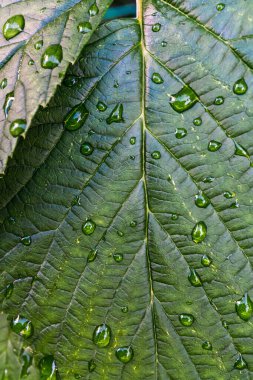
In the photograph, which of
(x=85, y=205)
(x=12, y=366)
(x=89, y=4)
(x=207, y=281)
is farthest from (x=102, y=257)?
(x=89, y=4)

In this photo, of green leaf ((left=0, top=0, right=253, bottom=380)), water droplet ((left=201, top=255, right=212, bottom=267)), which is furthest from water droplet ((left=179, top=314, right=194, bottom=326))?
water droplet ((left=201, top=255, right=212, bottom=267))

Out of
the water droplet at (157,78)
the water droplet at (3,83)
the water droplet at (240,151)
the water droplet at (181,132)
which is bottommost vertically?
the water droplet at (3,83)

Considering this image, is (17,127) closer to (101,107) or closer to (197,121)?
(101,107)

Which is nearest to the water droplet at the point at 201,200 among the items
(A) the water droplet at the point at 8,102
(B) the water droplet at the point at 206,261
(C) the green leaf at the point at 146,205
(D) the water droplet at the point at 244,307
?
(C) the green leaf at the point at 146,205

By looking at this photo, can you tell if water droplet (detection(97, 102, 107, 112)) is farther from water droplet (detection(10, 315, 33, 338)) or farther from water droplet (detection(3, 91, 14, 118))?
water droplet (detection(10, 315, 33, 338))

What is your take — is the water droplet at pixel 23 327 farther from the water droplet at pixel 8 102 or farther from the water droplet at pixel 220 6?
the water droplet at pixel 220 6

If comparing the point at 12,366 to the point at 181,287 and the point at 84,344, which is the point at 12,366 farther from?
the point at 181,287

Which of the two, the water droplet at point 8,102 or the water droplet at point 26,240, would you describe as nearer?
the water droplet at point 8,102
